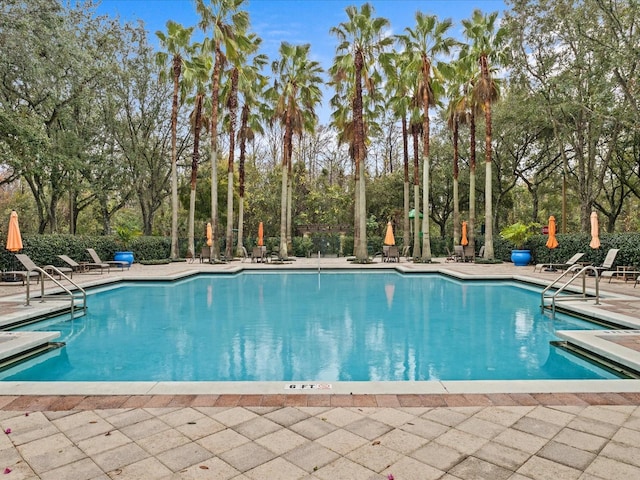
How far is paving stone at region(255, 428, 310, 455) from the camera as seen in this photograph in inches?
98.7

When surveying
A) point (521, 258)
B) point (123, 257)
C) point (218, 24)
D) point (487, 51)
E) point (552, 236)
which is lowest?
point (521, 258)

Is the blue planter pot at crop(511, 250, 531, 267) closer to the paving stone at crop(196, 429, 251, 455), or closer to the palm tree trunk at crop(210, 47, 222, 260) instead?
the palm tree trunk at crop(210, 47, 222, 260)

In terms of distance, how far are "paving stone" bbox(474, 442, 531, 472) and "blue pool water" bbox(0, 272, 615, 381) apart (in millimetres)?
2060

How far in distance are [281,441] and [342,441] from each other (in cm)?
36

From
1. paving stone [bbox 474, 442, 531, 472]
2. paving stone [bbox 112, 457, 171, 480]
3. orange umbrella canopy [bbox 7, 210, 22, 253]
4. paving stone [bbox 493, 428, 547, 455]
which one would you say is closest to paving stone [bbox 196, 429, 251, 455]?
paving stone [bbox 112, 457, 171, 480]

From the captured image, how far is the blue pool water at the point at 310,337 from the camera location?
15.6 ft

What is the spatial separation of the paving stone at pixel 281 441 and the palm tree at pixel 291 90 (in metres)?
18.2

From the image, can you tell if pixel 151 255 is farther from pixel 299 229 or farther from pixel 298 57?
pixel 298 57

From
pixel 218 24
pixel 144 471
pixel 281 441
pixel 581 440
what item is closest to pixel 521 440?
pixel 581 440

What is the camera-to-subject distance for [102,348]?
19.2 feet

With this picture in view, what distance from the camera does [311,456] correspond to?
242 cm

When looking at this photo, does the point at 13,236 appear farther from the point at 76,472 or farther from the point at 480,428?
the point at 480,428

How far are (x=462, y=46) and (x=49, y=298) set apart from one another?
18.0 m

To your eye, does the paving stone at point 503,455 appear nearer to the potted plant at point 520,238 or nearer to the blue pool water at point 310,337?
the blue pool water at point 310,337
